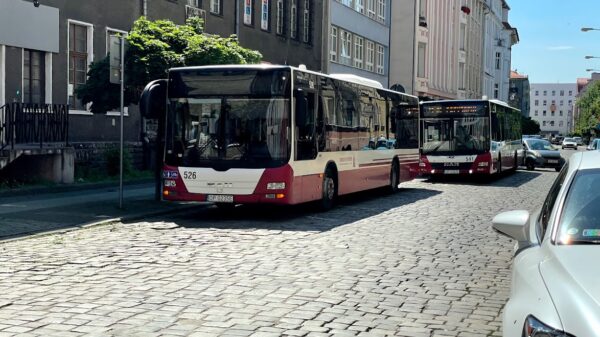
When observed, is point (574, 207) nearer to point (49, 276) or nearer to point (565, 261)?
point (565, 261)

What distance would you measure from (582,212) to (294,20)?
36860 millimetres

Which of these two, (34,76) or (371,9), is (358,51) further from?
(34,76)

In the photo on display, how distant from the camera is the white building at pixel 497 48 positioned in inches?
3728

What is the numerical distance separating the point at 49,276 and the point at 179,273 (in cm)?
133

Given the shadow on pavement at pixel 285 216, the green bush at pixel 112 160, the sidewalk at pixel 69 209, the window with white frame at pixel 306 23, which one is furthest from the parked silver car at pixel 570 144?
the sidewalk at pixel 69 209

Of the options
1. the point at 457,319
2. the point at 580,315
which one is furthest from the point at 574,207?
the point at 457,319

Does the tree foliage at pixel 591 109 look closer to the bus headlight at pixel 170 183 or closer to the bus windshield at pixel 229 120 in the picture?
the bus windshield at pixel 229 120

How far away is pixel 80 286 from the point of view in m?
7.59

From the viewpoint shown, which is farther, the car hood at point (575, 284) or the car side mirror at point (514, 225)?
the car side mirror at point (514, 225)

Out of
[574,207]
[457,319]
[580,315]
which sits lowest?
[457,319]

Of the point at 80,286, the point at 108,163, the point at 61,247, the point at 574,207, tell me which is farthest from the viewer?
the point at 108,163

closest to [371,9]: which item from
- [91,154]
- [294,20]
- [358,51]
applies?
[358,51]

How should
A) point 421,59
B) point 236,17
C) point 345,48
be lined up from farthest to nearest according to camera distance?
point 421,59 < point 345,48 < point 236,17

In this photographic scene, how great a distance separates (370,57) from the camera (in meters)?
51.3
